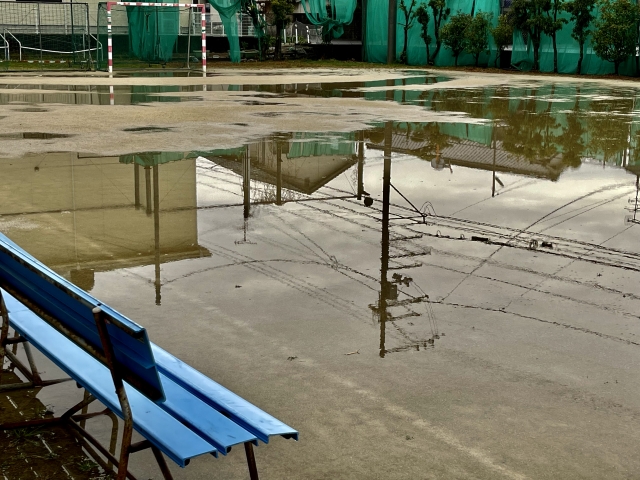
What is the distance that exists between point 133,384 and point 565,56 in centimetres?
3259

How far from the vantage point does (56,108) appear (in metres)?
16.4

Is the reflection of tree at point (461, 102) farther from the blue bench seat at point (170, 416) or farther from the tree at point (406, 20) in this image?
the tree at point (406, 20)

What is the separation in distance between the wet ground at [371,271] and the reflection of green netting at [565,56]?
743 inches

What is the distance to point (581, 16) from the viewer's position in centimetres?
3123

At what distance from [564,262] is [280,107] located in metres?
11.2

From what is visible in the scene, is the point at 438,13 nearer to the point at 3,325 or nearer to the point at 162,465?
the point at 3,325

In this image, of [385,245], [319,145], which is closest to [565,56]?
[319,145]

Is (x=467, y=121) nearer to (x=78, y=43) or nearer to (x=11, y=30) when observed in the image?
(x=78, y=43)

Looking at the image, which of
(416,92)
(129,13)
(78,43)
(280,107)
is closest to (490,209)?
(280,107)

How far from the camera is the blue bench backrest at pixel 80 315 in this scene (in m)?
2.68

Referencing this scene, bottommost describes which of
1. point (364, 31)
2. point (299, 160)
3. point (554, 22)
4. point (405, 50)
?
point (299, 160)

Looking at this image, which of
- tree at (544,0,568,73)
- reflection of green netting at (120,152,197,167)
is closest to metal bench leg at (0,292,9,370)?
reflection of green netting at (120,152,197,167)

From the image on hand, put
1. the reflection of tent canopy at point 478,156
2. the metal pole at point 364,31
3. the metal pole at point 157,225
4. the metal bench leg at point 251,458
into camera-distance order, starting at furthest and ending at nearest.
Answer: the metal pole at point 364,31, the reflection of tent canopy at point 478,156, the metal pole at point 157,225, the metal bench leg at point 251,458

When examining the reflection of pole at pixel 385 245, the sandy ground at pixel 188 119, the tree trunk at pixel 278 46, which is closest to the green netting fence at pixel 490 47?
the tree trunk at pixel 278 46
